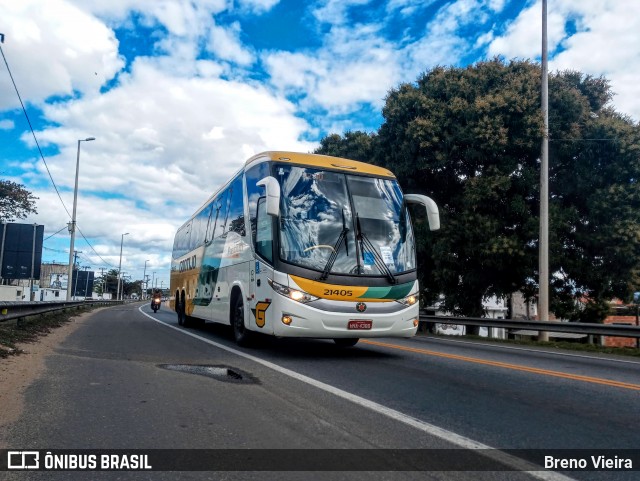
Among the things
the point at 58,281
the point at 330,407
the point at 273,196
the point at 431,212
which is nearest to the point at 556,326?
the point at 431,212

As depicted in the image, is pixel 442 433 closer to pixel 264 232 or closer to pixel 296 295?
pixel 296 295

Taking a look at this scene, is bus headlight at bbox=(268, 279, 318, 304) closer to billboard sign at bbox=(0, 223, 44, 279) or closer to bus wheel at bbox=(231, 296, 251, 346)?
bus wheel at bbox=(231, 296, 251, 346)

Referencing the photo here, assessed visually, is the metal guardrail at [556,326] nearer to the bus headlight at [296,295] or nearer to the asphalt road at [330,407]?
the asphalt road at [330,407]

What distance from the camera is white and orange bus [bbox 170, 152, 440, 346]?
836 cm

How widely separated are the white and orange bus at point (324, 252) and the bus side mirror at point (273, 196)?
0.6 inches

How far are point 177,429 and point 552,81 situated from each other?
1901 centimetres

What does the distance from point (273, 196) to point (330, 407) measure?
3.95m

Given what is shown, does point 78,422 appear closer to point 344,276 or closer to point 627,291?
point 344,276

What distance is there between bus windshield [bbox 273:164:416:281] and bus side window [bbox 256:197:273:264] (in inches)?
10.3

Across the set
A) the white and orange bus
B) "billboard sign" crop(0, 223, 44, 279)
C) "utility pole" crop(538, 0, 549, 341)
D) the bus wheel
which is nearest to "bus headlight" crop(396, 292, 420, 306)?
the white and orange bus

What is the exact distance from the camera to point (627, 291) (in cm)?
1866

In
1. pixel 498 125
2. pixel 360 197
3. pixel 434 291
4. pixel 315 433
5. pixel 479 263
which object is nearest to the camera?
pixel 315 433

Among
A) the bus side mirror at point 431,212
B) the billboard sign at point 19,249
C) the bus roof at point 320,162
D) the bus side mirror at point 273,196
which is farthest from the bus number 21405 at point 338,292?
the billboard sign at point 19,249

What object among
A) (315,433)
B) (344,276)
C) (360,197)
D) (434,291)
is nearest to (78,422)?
(315,433)
